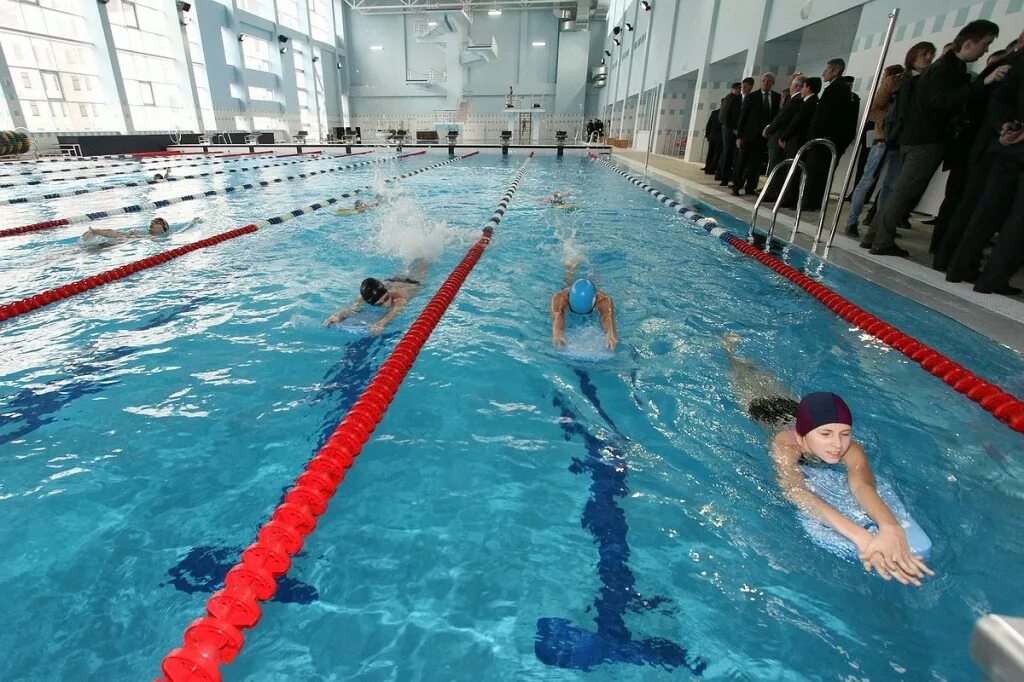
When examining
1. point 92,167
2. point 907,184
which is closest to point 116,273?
point 907,184

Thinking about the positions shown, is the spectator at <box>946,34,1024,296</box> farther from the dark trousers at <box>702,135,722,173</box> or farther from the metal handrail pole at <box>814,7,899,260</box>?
the dark trousers at <box>702,135,722,173</box>

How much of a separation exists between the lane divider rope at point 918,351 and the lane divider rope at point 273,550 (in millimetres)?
2966

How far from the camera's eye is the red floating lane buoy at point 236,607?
1.40 m

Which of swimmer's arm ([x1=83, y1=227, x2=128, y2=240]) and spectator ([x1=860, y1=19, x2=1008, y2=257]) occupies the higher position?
spectator ([x1=860, y1=19, x2=1008, y2=257])

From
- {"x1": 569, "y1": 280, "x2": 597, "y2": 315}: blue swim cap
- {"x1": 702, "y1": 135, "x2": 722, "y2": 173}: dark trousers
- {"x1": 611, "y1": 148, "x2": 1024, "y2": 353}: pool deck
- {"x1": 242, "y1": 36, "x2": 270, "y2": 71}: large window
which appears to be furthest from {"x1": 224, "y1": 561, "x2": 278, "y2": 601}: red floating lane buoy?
{"x1": 242, "y1": 36, "x2": 270, "y2": 71}: large window

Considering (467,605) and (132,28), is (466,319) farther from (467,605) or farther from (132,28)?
(132,28)

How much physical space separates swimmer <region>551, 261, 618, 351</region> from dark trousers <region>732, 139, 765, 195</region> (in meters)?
6.11

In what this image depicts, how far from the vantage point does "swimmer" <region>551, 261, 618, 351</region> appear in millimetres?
3369

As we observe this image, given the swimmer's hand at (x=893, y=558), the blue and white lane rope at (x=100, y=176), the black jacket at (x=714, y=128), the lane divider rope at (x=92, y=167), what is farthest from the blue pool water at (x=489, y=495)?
the lane divider rope at (x=92, y=167)

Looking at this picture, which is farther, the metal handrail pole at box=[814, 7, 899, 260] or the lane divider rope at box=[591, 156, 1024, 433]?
the metal handrail pole at box=[814, 7, 899, 260]

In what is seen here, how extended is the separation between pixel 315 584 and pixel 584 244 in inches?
198

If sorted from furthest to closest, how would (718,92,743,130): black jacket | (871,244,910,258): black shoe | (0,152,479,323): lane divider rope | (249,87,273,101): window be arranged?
1. (249,87,273,101): window
2. (718,92,743,130): black jacket
3. (871,244,910,258): black shoe
4. (0,152,479,323): lane divider rope

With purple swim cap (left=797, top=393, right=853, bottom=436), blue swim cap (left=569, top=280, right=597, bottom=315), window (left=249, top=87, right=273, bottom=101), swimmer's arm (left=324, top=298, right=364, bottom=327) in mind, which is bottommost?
swimmer's arm (left=324, top=298, right=364, bottom=327)

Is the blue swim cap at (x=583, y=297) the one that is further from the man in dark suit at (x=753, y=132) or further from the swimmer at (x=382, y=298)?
the man in dark suit at (x=753, y=132)
